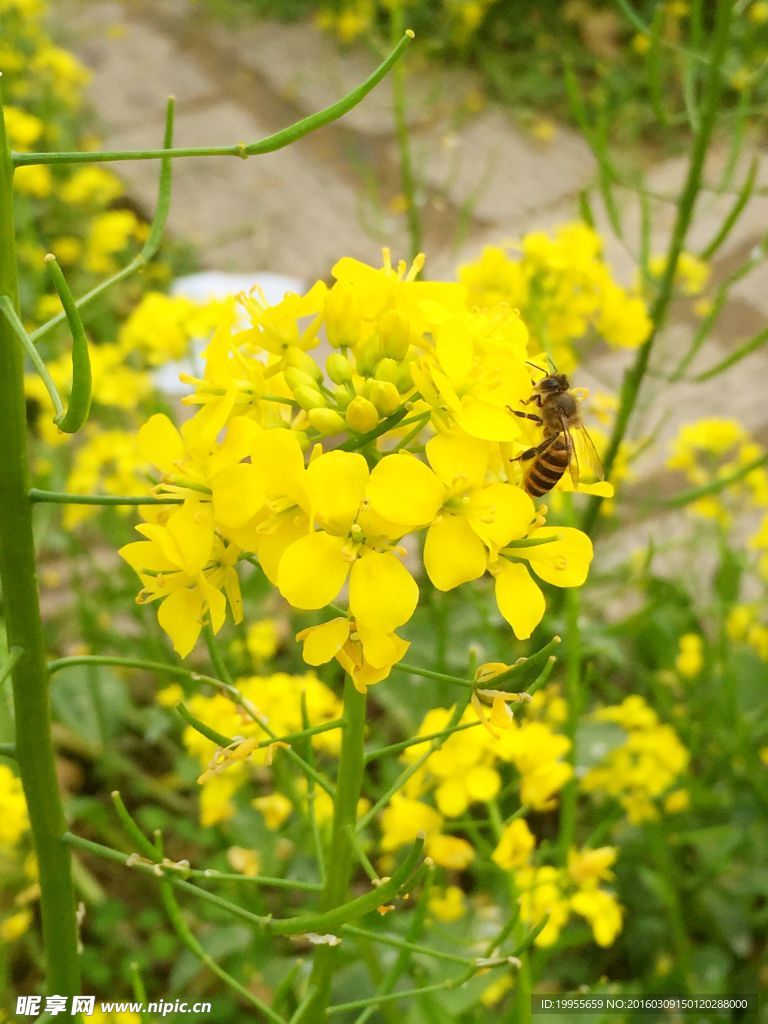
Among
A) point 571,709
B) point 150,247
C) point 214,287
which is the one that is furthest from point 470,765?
point 214,287

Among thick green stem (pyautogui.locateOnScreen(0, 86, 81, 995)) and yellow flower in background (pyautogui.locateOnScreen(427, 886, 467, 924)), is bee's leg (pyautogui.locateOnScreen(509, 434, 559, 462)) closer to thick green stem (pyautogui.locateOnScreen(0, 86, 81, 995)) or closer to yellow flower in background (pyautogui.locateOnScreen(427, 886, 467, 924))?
thick green stem (pyautogui.locateOnScreen(0, 86, 81, 995))

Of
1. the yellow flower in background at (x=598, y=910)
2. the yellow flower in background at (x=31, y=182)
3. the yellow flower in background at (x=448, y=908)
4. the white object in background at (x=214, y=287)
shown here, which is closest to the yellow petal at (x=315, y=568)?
the yellow flower in background at (x=598, y=910)

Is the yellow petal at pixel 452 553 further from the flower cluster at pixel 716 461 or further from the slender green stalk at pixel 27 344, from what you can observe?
the flower cluster at pixel 716 461

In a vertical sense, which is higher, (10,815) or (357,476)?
(357,476)

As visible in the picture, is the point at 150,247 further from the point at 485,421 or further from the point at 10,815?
the point at 10,815

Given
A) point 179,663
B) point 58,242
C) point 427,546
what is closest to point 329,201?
point 58,242

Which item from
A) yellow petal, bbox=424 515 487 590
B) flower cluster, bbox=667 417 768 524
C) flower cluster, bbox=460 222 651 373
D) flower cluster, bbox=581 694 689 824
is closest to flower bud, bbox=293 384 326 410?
yellow petal, bbox=424 515 487 590
